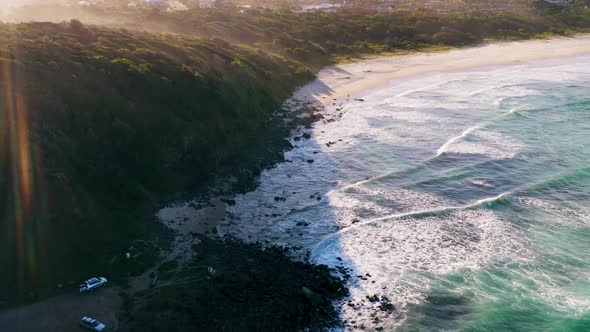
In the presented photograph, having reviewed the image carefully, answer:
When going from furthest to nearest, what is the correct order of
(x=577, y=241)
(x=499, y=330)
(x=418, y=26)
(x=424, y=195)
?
1. (x=418, y=26)
2. (x=424, y=195)
3. (x=577, y=241)
4. (x=499, y=330)

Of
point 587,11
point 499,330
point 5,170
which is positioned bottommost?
point 499,330

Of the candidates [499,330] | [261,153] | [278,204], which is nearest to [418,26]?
[261,153]

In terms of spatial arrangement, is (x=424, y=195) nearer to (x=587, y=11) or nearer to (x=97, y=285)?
(x=97, y=285)

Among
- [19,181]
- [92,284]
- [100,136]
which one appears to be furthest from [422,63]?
[92,284]

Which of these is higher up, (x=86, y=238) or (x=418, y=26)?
(x=418, y=26)

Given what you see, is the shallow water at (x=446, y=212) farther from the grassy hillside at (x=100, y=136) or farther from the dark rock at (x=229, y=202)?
the grassy hillside at (x=100, y=136)

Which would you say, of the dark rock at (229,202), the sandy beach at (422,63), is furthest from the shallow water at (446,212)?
the sandy beach at (422,63)

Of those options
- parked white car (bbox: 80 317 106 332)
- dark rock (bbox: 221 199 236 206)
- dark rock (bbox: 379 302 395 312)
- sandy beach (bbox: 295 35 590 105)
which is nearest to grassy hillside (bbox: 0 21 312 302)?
dark rock (bbox: 221 199 236 206)

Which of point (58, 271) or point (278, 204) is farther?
point (278, 204)
